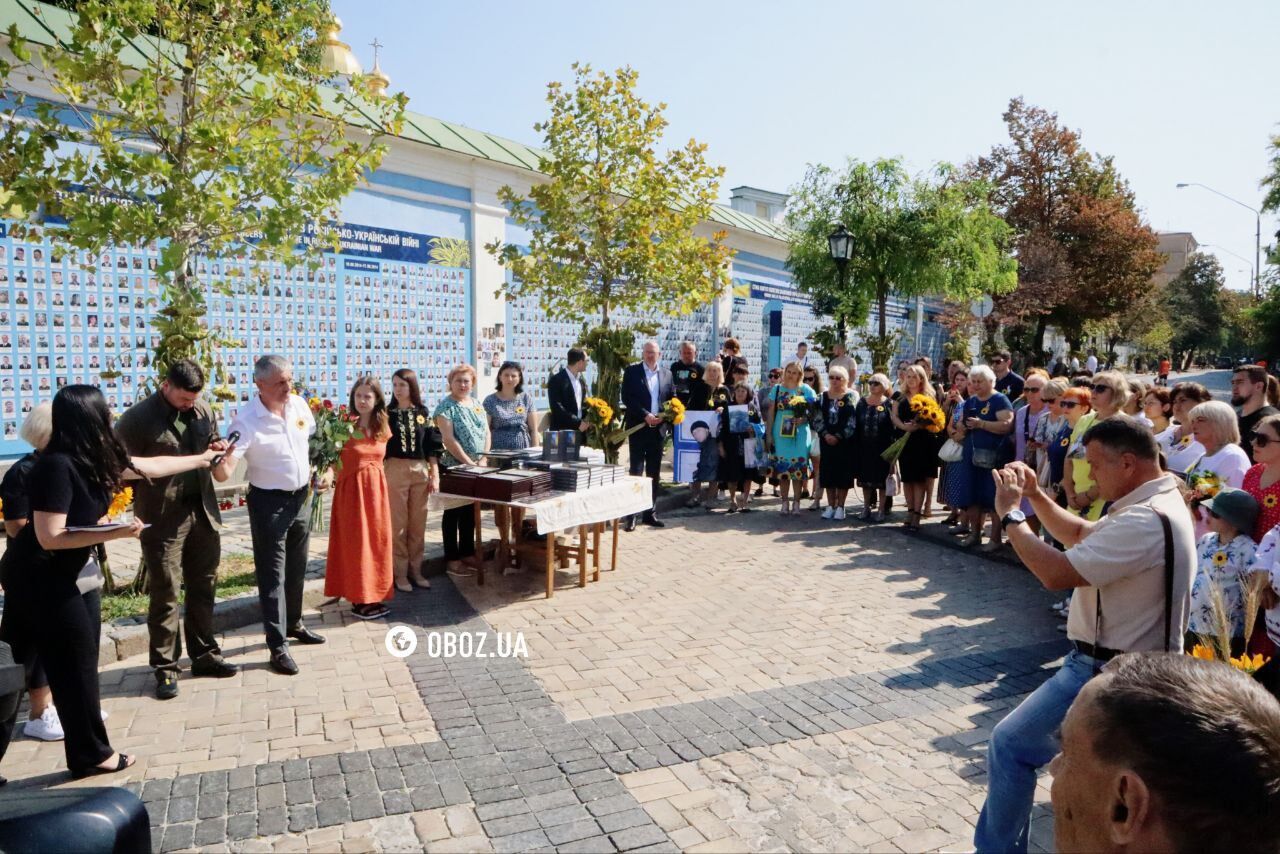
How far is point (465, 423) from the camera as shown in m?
7.85

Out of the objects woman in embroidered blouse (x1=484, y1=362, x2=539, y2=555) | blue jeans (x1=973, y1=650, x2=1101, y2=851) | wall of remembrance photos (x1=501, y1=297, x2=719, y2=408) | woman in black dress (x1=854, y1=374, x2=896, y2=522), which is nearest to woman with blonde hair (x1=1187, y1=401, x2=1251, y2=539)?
blue jeans (x1=973, y1=650, x2=1101, y2=851)

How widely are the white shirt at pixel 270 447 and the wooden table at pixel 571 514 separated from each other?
1.91 meters

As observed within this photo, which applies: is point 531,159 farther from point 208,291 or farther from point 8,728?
point 8,728

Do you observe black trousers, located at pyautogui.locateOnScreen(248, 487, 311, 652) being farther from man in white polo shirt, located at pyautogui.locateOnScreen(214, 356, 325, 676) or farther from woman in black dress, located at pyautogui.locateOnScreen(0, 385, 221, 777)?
woman in black dress, located at pyautogui.locateOnScreen(0, 385, 221, 777)

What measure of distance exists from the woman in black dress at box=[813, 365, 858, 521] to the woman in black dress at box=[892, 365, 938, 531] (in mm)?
621

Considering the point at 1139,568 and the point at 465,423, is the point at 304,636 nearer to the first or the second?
the point at 465,423

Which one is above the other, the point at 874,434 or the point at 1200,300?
the point at 1200,300

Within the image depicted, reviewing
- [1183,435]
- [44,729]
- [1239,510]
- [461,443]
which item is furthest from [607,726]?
[1183,435]

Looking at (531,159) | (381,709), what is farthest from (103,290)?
(531,159)

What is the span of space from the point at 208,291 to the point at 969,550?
905cm

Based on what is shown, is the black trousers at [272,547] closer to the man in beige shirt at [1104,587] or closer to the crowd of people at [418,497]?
the crowd of people at [418,497]

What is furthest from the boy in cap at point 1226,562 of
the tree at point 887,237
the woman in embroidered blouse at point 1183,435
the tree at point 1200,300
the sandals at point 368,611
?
the tree at point 1200,300

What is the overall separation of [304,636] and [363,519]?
96cm

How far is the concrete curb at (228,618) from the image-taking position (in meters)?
5.70
